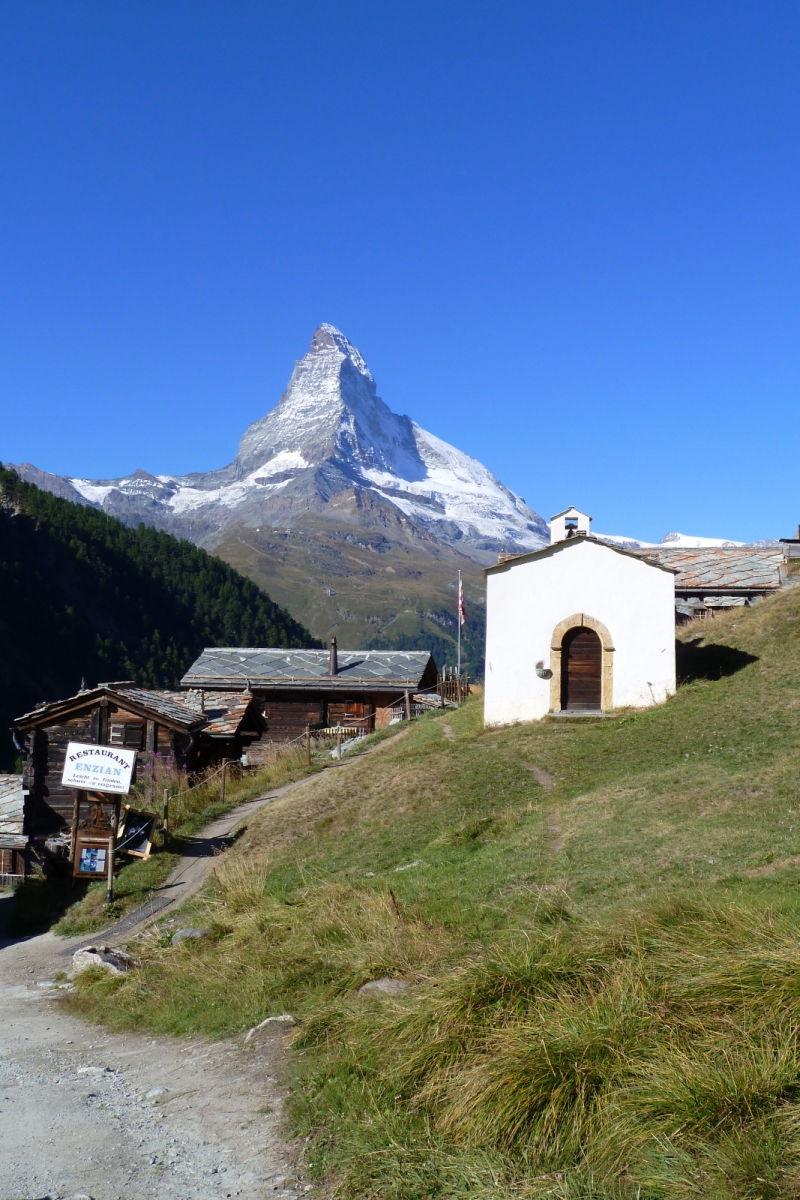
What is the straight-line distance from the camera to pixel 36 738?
2681cm

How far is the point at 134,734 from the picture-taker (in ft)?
90.6

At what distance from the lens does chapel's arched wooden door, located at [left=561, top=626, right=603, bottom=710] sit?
2525 cm

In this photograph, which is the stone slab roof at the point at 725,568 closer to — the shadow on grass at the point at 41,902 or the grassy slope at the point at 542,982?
the grassy slope at the point at 542,982

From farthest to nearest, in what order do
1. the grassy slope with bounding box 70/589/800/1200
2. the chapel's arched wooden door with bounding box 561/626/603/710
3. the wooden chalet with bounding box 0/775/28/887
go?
the wooden chalet with bounding box 0/775/28/887, the chapel's arched wooden door with bounding box 561/626/603/710, the grassy slope with bounding box 70/589/800/1200

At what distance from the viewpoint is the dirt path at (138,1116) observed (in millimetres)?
6605

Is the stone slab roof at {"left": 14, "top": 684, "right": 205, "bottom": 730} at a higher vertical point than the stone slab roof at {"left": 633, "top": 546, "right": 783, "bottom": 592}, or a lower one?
lower

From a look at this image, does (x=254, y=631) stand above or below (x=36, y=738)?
above

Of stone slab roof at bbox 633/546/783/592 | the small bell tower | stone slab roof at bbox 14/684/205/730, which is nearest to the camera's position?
Answer: stone slab roof at bbox 14/684/205/730

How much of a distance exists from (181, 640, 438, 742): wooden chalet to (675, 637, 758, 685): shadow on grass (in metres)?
15.7

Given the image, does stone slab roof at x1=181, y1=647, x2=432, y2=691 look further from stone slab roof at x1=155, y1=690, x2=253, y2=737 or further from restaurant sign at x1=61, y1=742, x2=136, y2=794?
restaurant sign at x1=61, y1=742, x2=136, y2=794

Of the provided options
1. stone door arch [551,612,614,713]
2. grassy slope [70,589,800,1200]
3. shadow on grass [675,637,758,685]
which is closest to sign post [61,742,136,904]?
grassy slope [70,589,800,1200]

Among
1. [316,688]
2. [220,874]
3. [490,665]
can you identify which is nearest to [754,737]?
[490,665]

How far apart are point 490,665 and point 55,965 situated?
14.0 metres

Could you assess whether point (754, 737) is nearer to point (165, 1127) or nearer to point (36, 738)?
point (165, 1127)
